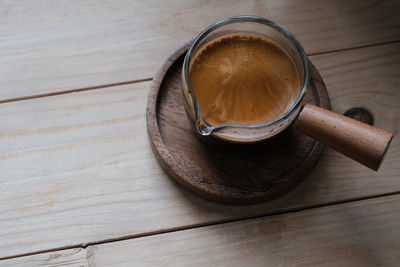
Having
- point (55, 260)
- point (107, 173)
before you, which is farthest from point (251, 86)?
point (55, 260)

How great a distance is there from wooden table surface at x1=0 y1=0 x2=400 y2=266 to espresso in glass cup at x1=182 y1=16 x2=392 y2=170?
0.12 meters

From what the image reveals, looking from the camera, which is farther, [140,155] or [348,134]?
[140,155]

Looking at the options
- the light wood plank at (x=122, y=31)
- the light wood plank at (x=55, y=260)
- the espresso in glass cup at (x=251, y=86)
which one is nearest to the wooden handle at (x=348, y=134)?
the espresso in glass cup at (x=251, y=86)

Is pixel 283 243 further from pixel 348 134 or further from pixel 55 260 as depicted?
pixel 55 260

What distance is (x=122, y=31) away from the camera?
723mm

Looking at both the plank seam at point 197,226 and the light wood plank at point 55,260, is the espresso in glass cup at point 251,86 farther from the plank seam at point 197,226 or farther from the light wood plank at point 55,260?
the light wood plank at point 55,260

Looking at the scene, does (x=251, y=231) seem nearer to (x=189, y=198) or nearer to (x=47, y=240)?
(x=189, y=198)

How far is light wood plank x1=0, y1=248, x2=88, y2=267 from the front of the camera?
628mm

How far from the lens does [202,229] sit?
0.64 metres

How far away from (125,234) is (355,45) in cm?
47

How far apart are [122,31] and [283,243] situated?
1.36 feet

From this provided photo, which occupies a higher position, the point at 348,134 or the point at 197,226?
the point at 348,134

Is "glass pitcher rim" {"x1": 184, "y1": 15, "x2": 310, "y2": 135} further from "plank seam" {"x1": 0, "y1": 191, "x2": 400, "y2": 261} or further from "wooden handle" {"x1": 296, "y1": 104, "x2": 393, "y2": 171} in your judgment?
"plank seam" {"x1": 0, "y1": 191, "x2": 400, "y2": 261}

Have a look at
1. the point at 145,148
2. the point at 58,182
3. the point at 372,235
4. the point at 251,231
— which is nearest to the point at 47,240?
the point at 58,182
